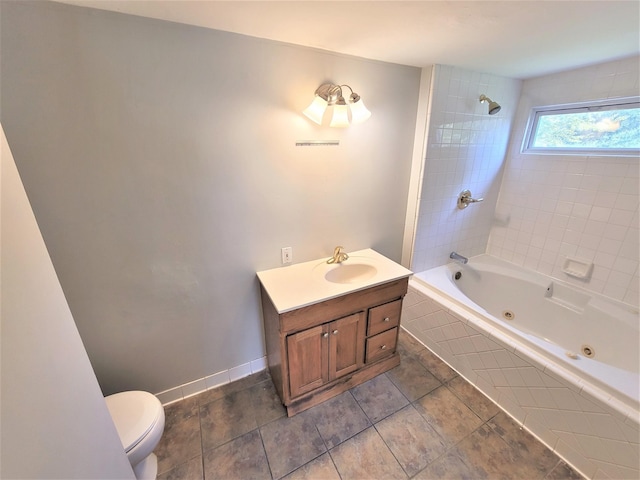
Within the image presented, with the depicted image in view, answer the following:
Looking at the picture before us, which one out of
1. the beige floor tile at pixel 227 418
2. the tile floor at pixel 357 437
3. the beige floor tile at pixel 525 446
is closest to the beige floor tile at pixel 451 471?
the tile floor at pixel 357 437

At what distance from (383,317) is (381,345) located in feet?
0.75

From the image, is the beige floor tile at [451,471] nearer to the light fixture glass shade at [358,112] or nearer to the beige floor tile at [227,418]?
the beige floor tile at [227,418]

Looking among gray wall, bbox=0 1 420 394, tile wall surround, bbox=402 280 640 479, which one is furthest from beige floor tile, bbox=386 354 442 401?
gray wall, bbox=0 1 420 394

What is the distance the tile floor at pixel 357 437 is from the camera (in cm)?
129

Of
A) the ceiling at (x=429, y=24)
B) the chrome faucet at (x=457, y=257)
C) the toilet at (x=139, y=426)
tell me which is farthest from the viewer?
the chrome faucet at (x=457, y=257)

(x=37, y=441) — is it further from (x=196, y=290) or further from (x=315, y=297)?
(x=315, y=297)

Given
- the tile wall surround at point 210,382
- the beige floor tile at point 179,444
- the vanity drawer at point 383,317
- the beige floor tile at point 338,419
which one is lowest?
the beige floor tile at point 179,444

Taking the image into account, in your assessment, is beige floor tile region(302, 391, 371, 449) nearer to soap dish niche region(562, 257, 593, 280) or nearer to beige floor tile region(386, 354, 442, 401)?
beige floor tile region(386, 354, 442, 401)

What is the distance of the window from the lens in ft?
5.53

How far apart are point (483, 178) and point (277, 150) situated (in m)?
1.82

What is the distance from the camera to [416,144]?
6.21 ft

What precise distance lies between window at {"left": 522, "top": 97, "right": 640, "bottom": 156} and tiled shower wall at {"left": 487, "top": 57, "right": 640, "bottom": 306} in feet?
0.19

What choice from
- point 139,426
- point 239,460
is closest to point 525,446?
point 239,460

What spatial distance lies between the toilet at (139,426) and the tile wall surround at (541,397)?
6.03ft
